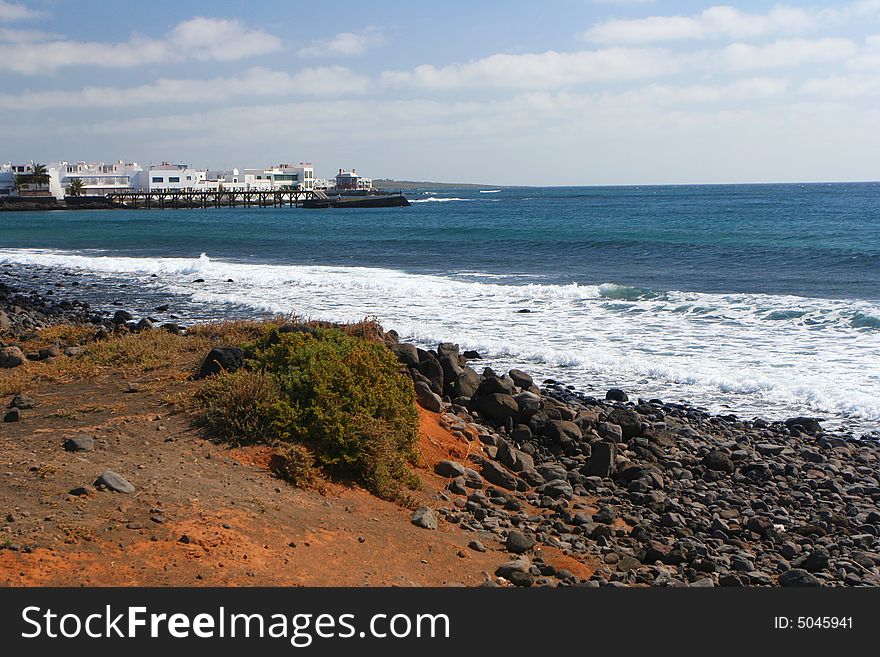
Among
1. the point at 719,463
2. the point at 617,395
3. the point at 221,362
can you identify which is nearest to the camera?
the point at 221,362

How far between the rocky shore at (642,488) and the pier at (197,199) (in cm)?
10423

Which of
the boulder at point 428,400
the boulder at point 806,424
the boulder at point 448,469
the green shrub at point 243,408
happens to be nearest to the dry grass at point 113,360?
the green shrub at point 243,408

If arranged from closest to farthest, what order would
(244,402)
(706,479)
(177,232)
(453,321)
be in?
1. (244,402)
2. (706,479)
3. (453,321)
4. (177,232)

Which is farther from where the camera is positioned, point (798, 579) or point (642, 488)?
point (642, 488)

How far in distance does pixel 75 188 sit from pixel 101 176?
1102 centimetres

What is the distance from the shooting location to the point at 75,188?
11831cm

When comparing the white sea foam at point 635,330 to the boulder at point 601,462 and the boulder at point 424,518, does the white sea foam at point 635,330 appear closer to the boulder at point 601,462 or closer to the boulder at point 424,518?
the boulder at point 601,462

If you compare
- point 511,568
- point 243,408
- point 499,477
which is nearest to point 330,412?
point 243,408

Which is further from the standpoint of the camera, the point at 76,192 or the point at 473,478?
the point at 76,192

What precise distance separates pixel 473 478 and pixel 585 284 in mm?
20098

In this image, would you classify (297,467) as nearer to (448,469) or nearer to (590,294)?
(448,469)

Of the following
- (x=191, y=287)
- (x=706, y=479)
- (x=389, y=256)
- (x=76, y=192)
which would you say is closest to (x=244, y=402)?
(x=706, y=479)

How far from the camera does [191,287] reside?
Answer: 28219 mm
